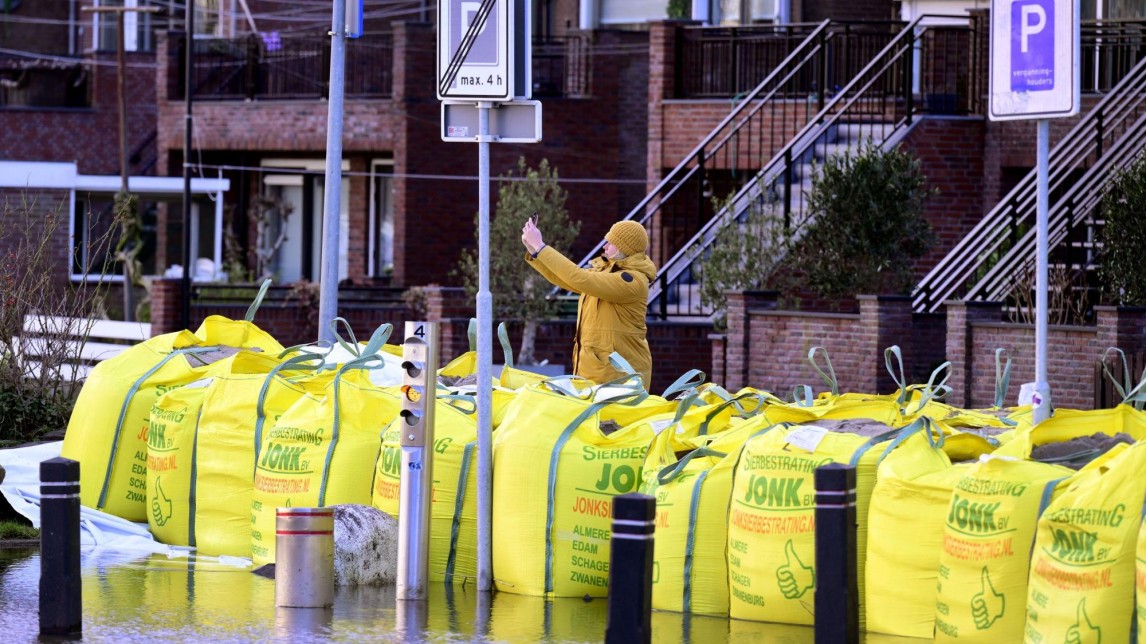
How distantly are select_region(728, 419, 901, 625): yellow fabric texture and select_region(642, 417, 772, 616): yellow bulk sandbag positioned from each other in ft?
0.58

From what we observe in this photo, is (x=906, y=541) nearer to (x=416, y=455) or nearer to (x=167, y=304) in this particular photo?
(x=416, y=455)

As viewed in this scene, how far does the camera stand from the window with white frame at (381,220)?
33250 mm

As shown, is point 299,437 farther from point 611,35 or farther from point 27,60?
point 27,60

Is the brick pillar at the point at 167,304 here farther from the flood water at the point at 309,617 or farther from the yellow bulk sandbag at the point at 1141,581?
the yellow bulk sandbag at the point at 1141,581

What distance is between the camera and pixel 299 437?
998 centimetres

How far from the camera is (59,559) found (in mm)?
8156

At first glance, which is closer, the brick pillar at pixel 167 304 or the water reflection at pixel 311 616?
the water reflection at pixel 311 616

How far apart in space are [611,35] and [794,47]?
4.82 m

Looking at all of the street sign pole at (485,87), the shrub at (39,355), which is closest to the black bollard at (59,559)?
the street sign pole at (485,87)

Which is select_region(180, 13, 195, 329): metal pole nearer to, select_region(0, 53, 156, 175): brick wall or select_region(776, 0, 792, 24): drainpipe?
select_region(776, 0, 792, 24): drainpipe

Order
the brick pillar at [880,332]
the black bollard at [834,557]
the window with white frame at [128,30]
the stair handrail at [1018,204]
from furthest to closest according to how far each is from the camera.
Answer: the window with white frame at [128,30], the stair handrail at [1018,204], the brick pillar at [880,332], the black bollard at [834,557]

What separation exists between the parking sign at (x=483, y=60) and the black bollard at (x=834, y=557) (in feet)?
8.80

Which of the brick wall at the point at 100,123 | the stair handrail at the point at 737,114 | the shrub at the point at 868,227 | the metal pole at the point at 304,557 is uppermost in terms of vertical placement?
the brick wall at the point at 100,123

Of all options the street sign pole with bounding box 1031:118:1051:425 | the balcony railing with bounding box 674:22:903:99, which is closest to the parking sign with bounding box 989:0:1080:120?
the street sign pole with bounding box 1031:118:1051:425
